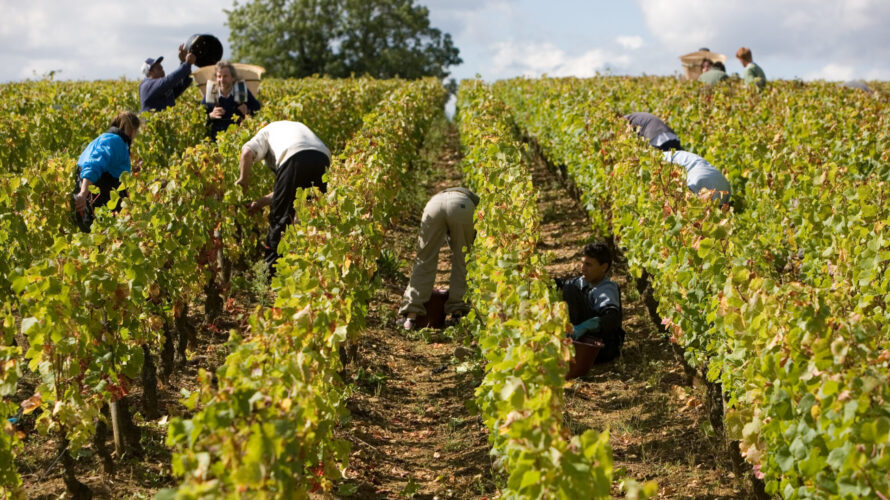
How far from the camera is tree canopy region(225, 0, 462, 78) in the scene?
146 ft

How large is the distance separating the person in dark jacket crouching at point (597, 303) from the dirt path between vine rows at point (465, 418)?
0.72 feet

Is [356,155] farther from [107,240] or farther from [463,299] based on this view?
[107,240]

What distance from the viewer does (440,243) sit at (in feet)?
23.7

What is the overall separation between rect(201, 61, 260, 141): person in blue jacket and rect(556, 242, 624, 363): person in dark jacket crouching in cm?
453

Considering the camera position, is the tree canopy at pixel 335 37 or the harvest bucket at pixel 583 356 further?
the tree canopy at pixel 335 37

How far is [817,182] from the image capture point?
21.8 feet

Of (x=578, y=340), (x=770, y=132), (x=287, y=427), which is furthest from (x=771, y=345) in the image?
(x=770, y=132)

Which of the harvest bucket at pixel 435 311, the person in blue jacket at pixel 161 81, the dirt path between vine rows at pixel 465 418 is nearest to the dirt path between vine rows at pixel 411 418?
the dirt path between vine rows at pixel 465 418

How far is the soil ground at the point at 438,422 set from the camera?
15.7ft

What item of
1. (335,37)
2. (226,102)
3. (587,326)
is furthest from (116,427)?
(335,37)

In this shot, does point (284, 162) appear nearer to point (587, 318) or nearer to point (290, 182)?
point (290, 182)

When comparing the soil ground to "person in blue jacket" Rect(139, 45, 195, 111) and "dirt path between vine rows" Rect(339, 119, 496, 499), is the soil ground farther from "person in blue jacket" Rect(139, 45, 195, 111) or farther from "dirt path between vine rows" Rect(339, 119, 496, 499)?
"person in blue jacket" Rect(139, 45, 195, 111)

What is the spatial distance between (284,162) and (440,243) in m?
1.45

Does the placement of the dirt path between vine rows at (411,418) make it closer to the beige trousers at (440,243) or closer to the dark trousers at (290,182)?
the beige trousers at (440,243)
